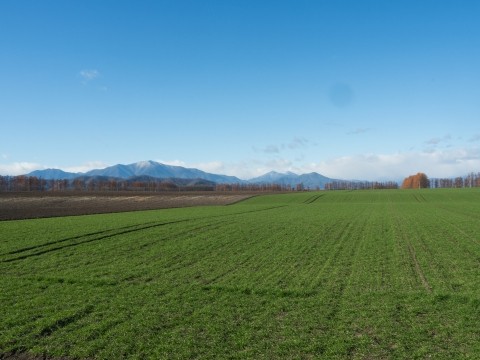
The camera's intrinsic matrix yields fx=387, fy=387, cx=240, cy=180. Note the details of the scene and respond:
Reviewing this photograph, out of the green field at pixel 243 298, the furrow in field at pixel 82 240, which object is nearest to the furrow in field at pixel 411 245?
the green field at pixel 243 298

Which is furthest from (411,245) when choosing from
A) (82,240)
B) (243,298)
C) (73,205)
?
(73,205)

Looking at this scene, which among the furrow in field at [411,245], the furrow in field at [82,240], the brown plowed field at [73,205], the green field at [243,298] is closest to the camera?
the green field at [243,298]

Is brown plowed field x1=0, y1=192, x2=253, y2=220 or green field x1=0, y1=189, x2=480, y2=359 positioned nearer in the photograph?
green field x1=0, y1=189, x2=480, y2=359

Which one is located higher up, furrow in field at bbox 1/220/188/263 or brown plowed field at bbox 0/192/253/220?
brown plowed field at bbox 0/192/253/220

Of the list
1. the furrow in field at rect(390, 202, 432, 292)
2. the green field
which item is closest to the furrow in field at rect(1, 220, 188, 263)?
the green field

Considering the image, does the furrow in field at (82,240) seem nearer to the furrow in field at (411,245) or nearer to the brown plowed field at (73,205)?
the furrow in field at (411,245)

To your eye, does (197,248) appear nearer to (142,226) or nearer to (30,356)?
(142,226)

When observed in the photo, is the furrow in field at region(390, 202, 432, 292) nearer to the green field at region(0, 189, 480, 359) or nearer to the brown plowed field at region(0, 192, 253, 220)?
the green field at region(0, 189, 480, 359)

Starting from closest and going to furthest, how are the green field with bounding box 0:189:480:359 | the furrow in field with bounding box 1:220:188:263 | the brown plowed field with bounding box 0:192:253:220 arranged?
the green field with bounding box 0:189:480:359 → the furrow in field with bounding box 1:220:188:263 → the brown plowed field with bounding box 0:192:253:220

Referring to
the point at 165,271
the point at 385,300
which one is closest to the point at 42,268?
the point at 165,271

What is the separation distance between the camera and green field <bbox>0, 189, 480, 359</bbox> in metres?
11.3

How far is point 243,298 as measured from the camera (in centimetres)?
1603

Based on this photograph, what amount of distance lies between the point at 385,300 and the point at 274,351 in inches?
260

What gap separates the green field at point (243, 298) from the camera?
37.2ft
